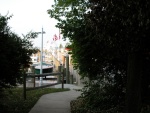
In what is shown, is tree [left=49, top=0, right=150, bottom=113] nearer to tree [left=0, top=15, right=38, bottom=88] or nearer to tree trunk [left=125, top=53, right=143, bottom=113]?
tree trunk [left=125, top=53, right=143, bottom=113]

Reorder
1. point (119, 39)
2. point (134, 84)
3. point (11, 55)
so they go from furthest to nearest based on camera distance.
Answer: point (11, 55) < point (134, 84) < point (119, 39)

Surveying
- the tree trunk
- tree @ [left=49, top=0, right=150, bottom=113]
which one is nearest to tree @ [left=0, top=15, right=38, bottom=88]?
tree @ [left=49, top=0, right=150, bottom=113]

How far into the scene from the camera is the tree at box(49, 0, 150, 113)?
5.79 m

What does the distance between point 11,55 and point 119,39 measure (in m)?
4.10

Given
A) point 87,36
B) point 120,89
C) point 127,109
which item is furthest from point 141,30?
point 120,89

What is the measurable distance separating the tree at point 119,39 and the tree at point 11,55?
165 centimetres

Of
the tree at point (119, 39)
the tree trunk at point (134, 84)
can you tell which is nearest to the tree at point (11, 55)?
the tree at point (119, 39)

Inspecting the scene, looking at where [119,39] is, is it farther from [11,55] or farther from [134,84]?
[11,55]

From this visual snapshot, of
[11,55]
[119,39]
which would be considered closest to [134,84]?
[119,39]

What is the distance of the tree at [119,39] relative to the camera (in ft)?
19.0

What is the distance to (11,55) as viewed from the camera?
933 cm

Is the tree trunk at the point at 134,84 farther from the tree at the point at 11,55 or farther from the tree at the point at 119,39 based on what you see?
the tree at the point at 11,55

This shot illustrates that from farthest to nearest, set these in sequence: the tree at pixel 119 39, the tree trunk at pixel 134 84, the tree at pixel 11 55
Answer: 1. the tree at pixel 11 55
2. the tree trunk at pixel 134 84
3. the tree at pixel 119 39

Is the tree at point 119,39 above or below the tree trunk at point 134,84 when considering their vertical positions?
above
